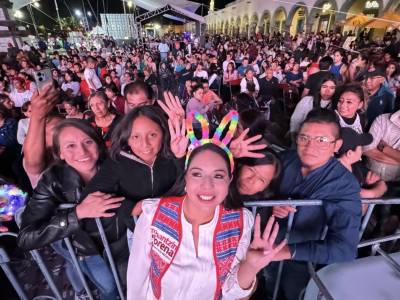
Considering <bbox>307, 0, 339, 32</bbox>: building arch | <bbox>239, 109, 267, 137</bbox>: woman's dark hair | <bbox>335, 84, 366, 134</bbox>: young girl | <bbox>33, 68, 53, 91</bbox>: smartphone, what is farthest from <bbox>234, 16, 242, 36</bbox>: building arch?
<bbox>33, 68, 53, 91</bbox>: smartphone

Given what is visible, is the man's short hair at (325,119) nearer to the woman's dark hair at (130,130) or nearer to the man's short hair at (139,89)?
the woman's dark hair at (130,130)

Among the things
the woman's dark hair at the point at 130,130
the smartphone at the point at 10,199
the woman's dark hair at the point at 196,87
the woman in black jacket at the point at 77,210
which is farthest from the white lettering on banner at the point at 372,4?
the smartphone at the point at 10,199

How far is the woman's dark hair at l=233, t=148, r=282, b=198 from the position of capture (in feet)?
6.01

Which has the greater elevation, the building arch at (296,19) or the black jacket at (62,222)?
the building arch at (296,19)

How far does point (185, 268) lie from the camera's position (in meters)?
1.55

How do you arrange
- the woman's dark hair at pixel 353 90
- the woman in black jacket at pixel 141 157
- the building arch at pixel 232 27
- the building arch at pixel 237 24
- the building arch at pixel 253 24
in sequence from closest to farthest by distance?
1. the woman in black jacket at pixel 141 157
2. the woman's dark hair at pixel 353 90
3. the building arch at pixel 253 24
4. the building arch at pixel 237 24
5. the building arch at pixel 232 27

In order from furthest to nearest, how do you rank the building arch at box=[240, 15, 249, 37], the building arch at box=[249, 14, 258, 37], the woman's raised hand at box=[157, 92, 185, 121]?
the building arch at box=[240, 15, 249, 37] < the building arch at box=[249, 14, 258, 37] < the woman's raised hand at box=[157, 92, 185, 121]

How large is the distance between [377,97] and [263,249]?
3759mm

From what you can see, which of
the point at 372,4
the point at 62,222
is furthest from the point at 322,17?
Result: the point at 62,222

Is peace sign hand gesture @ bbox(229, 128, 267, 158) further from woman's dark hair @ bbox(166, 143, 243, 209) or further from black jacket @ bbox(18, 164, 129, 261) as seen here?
black jacket @ bbox(18, 164, 129, 261)

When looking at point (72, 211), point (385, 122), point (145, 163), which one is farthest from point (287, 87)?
point (72, 211)

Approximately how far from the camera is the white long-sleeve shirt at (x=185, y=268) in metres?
1.55

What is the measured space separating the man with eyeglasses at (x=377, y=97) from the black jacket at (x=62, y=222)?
160 inches

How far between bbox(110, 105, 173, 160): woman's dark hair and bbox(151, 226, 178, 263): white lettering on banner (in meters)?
0.67
